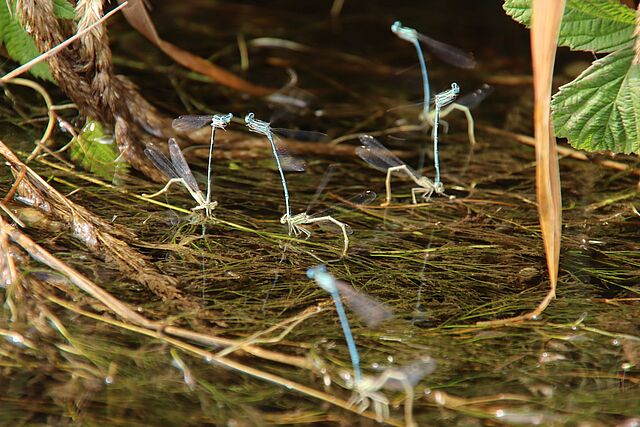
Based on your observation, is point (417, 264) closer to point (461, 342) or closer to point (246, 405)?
point (461, 342)

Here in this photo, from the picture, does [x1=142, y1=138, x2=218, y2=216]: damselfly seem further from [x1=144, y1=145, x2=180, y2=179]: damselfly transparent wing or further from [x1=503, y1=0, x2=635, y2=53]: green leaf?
[x1=503, y1=0, x2=635, y2=53]: green leaf

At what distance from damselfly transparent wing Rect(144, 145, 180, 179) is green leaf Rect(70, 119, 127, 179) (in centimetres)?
18

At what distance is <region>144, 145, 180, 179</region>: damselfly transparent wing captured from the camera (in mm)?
2473

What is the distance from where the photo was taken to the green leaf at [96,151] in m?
2.59

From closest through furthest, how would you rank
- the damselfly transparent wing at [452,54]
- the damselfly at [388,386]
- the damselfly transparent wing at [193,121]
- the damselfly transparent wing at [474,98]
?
1. the damselfly at [388,386]
2. the damselfly transparent wing at [193,121]
3. the damselfly transparent wing at [474,98]
4. the damselfly transparent wing at [452,54]

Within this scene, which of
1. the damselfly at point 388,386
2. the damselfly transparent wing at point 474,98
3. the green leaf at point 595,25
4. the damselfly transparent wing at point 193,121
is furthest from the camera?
the damselfly transparent wing at point 474,98

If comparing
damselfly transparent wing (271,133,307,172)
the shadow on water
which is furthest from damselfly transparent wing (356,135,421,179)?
damselfly transparent wing (271,133,307,172)

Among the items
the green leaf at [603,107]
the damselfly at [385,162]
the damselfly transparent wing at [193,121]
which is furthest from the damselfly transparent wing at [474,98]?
the damselfly transparent wing at [193,121]

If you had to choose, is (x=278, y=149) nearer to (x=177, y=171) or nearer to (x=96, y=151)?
(x=177, y=171)

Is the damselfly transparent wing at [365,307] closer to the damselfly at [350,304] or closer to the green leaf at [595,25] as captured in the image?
the damselfly at [350,304]

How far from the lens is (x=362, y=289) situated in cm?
208

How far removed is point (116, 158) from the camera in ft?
8.66

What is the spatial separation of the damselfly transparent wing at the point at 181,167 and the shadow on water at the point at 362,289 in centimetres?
9

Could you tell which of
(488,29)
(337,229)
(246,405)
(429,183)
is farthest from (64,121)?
(488,29)
